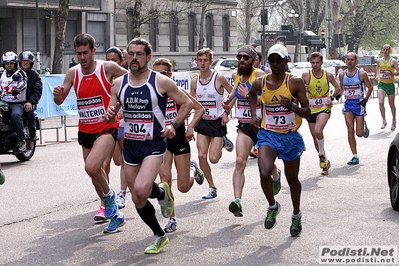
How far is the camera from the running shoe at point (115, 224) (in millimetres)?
8391

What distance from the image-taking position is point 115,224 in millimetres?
8461

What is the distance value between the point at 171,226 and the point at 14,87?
6.90 m

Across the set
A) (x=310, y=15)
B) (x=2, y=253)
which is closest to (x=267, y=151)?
(x=2, y=253)

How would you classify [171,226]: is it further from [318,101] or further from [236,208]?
[318,101]

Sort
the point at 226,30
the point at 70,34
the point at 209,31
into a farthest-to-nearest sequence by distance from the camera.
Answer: the point at 226,30, the point at 209,31, the point at 70,34

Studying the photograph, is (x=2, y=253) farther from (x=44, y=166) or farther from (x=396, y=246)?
(x=44, y=166)

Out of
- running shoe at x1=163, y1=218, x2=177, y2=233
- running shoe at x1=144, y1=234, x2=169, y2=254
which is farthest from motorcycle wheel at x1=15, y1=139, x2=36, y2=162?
running shoe at x1=144, y1=234, x2=169, y2=254

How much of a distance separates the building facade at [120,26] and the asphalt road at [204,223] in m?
24.5

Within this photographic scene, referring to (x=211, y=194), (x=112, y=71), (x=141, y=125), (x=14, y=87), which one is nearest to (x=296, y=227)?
(x=141, y=125)

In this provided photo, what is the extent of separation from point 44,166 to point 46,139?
5.46 m

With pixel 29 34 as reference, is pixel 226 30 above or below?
above

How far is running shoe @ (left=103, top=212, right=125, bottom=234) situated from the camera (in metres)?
8.39

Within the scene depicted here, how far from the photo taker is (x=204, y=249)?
752cm

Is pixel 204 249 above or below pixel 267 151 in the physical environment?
below
